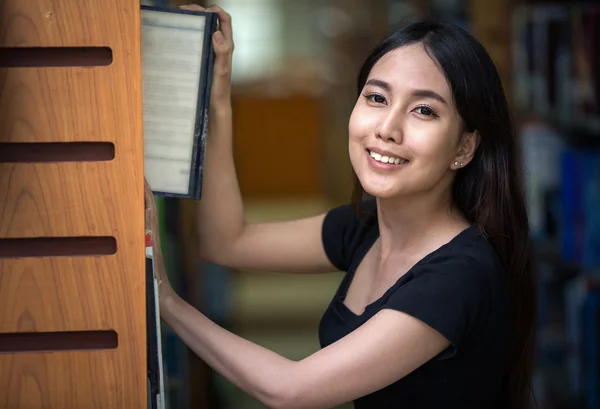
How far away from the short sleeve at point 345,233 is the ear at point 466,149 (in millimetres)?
329

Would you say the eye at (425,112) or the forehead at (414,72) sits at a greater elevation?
the forehead at (414,72)

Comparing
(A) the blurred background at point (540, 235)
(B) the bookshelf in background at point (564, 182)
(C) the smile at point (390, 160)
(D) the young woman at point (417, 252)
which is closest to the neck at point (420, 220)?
(D) the young woman at point (417, 252)

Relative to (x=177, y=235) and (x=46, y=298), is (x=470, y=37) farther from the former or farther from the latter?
(x=177, y=235)

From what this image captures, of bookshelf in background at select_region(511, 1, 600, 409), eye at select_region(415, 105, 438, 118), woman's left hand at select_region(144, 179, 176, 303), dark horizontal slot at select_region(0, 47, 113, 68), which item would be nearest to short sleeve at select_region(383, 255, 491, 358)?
eye at select_region(415, 105, 438, 118)

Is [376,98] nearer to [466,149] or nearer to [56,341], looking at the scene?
[466,149]

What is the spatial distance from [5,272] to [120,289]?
181mm

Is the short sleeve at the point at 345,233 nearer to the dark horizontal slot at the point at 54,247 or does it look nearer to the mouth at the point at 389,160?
the mouth at the point at 389,160

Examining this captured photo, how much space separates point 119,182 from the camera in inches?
54.4

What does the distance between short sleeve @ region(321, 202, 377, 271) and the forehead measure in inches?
17.8

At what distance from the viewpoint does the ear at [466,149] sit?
70.1 inches

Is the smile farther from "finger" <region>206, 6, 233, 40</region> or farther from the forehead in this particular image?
"finger" <region>206, 6, 233, 40</region>

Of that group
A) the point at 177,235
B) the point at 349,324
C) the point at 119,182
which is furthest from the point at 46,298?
the point at 177,235

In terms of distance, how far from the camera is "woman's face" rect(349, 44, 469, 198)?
5.46 feet

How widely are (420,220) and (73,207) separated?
2.46 feet
